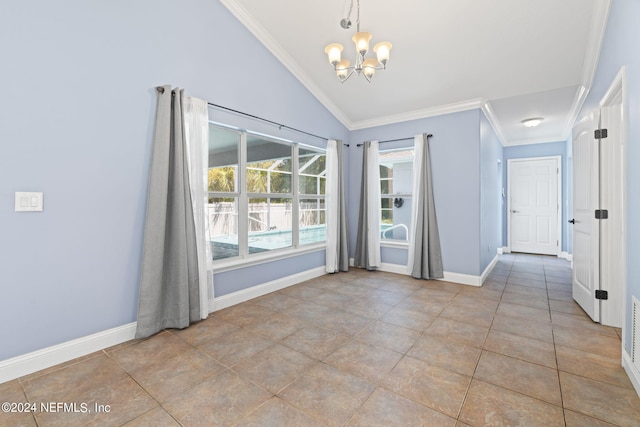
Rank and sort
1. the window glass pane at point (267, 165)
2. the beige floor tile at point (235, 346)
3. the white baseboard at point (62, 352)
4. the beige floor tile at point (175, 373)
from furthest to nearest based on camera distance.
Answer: the window glass pane at point (267, 165) < the beige floor tile at point (235, 346) < the white baseboard at point (62, 352) < the beige floor tile at point (175, 373)

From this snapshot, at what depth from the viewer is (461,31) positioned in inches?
119

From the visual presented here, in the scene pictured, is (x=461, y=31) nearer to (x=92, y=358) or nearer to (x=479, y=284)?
(x=479, y=284)

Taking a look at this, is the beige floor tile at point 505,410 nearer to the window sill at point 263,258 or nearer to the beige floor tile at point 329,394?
the beige floor tile at point 329,394

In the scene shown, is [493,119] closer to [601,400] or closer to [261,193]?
[261,193]

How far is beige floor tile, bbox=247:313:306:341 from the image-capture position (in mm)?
2545

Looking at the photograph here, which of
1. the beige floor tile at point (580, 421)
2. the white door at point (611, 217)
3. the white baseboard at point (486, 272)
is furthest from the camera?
the white baseboard at point (486, 272)

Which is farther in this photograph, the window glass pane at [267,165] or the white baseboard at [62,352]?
the window glass pane at [267,165]

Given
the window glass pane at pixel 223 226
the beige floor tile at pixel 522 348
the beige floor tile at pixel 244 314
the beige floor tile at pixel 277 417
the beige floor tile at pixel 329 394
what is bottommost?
the beige floor tile at pixel 277 417

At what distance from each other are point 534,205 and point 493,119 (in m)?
2.76

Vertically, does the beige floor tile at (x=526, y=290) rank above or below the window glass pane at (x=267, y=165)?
below

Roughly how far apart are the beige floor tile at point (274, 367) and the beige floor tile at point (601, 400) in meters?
1.59

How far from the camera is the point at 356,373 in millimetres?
1963

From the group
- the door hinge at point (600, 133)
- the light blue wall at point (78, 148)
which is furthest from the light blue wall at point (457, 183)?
the light blue wall at point (78, 148)

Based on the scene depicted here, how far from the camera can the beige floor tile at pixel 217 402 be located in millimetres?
1546
